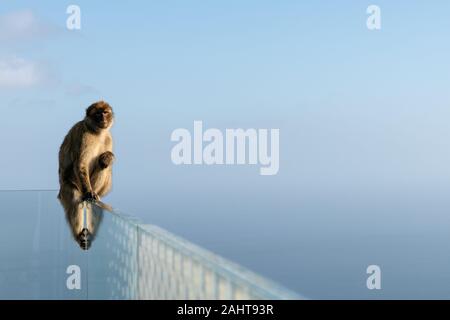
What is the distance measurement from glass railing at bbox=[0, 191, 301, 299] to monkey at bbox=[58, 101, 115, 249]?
0.04 m

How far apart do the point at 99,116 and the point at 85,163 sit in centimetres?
35

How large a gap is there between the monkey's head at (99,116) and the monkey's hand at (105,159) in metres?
0.21

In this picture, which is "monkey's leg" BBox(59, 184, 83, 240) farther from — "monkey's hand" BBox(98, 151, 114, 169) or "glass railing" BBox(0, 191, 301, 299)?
"monkey's hand" BBox(98, 151, 114, 169)

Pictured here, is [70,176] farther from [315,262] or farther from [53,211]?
[315,262]

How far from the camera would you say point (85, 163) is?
15.1 feet

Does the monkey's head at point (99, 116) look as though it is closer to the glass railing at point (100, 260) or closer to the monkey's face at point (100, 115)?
the monkey's face at point (100, 115)

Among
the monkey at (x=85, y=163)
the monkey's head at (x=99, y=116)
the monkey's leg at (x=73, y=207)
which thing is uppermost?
the monkey's head at (x=99, y=116)

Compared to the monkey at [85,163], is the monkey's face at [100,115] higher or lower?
higher

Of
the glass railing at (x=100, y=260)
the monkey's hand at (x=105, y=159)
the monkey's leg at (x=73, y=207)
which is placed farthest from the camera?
the monkey's hand at (x=105, y=159)

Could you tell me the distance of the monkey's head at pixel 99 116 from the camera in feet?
15.6

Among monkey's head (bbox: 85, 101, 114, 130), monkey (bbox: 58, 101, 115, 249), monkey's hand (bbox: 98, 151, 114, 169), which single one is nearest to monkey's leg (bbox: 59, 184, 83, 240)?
monkey (bbox: 58, 101, 115, 249)

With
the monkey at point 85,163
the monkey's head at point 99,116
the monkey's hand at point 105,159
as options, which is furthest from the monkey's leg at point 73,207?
the monkey's head at point 99,116

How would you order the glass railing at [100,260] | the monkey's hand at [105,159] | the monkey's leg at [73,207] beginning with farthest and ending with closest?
the monkey's hand at [105,159] < the monkey's leg at [73,207] < the glass railing at [100,260]

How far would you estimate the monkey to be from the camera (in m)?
4.44
